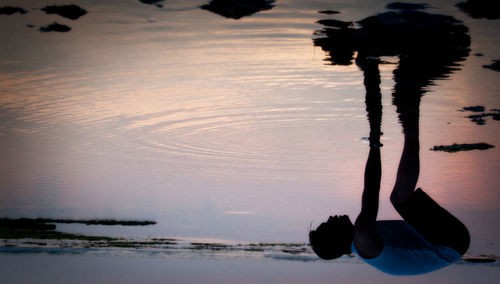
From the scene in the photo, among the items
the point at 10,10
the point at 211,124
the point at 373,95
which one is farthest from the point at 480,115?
the point at 10,10

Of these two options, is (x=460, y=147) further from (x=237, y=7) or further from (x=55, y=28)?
(x=55, y=28)

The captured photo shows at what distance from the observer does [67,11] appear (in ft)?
5.71

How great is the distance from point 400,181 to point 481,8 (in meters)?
0.89

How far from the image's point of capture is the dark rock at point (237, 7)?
64.8 inches

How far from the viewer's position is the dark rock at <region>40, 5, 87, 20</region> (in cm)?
171

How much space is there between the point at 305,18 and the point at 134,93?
3.91 feet

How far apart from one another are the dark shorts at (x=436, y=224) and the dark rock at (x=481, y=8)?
893 millimetres

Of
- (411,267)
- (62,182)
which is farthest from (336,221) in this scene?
(62,182)

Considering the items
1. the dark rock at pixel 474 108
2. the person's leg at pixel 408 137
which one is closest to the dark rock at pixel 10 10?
the person's leg at pixel 408 137

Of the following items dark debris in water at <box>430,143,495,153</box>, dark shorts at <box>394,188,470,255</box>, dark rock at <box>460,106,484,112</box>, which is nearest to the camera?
dark shorts at <box>394,188,470,255</box>

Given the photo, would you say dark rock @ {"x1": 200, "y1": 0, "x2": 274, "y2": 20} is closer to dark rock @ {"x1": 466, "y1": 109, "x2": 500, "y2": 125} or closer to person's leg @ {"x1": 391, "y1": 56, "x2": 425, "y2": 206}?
person's leg @ {"x1": 391, "y1": 56, "x2": 425, "y2": 206}

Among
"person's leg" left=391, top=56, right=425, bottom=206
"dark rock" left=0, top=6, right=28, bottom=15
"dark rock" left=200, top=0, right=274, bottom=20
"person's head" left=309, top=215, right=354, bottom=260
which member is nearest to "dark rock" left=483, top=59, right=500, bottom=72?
"person's leg" left=391, top=56, right=425, bottom=206

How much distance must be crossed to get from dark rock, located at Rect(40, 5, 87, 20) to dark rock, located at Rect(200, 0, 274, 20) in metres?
0.58

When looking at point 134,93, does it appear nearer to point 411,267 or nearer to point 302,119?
point 302,119
